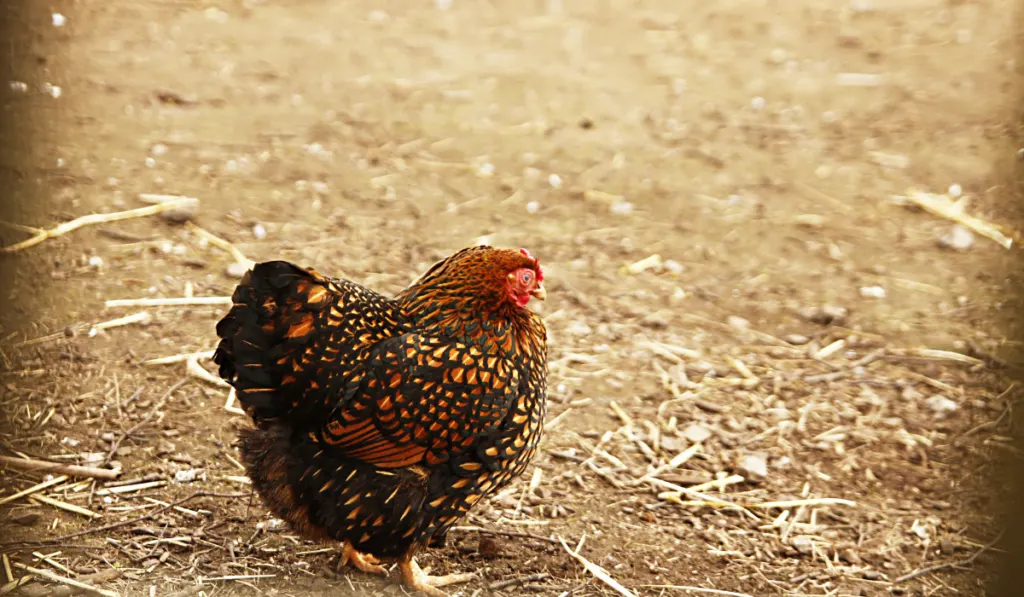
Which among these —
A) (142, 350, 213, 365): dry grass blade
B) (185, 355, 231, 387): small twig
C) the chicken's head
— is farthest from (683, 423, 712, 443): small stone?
(142, 350, 213, 365): dry grass blade

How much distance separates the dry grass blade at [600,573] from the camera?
333 cm

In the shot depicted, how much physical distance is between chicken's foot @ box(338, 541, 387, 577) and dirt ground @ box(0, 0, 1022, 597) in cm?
5

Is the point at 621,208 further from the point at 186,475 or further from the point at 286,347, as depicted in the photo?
the point at 286,347

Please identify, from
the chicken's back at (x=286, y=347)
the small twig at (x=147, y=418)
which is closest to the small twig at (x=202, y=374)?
the small twig at (x=147, y=418)

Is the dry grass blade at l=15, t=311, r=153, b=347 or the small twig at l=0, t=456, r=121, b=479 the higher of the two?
the dry grass blade at l=15, t=311, r=153, b=347

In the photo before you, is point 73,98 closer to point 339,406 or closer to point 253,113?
point 253,113

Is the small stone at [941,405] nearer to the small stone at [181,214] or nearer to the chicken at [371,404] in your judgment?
the chicken at [371,404]

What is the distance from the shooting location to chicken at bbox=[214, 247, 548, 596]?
2992 millimetres

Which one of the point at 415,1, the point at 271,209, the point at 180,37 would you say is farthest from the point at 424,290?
the point at 415,1

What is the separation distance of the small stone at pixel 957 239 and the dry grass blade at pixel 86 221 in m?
4.48

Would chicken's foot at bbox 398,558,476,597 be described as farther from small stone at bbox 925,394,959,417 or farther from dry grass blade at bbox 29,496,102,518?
small stone at bbox 925,394,959,417

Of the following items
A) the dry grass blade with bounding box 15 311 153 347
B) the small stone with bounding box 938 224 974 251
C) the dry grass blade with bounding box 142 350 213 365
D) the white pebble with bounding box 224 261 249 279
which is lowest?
the small stone with bounding box 938 224 974 251

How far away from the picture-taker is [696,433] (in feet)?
14.0

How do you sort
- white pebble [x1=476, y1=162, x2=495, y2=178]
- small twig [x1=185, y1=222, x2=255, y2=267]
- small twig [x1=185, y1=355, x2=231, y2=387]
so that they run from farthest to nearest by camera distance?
white pebble [x1=476, y1=162, x2=495, y2=178] < small twig [x1=185, y1=222, x2=255, y2=267] < small twig [x1=185, y1=355, x2=231, y2=387]
